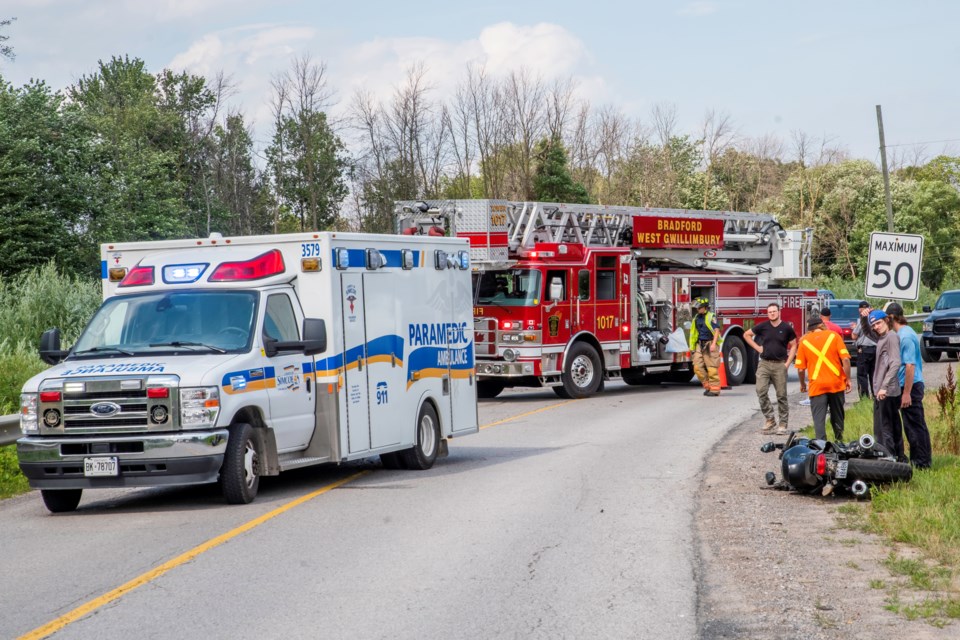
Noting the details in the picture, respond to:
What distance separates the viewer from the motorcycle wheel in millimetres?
11273

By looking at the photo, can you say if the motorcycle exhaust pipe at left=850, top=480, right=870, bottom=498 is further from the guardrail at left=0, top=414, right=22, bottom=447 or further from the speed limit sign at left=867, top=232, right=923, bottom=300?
the guardrail at left=0, top=414, right=22, bottom=447

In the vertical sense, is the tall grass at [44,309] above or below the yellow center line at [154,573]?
above

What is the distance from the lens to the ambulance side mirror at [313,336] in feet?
37.8

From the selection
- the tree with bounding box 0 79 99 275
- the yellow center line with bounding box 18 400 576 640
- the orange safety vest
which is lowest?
the yellow center line with bounding box 18 400 576 640

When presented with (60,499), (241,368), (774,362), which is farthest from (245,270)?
Answer: (774,362)

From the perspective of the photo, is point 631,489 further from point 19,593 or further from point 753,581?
point 19,593

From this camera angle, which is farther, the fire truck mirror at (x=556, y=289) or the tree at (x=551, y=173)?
the tree at (x=551, y=173)

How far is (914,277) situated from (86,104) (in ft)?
197

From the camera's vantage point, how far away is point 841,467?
11367 mm

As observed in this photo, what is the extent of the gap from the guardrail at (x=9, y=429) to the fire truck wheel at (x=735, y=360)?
1838cm

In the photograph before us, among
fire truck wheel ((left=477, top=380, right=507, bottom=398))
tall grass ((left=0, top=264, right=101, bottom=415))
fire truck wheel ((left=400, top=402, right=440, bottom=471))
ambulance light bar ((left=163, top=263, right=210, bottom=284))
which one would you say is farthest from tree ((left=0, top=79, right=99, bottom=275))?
ambulance light bar ((left=163, top=263, right=210, bottom=284))

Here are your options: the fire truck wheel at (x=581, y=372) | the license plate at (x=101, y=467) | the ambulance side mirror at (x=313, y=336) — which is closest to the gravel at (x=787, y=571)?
the ambulance side mirror at (x=313, y=336)

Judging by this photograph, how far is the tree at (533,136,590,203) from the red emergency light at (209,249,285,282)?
44183mm

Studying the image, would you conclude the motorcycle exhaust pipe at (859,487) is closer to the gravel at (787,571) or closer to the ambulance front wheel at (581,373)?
the gravel at (787,571)
